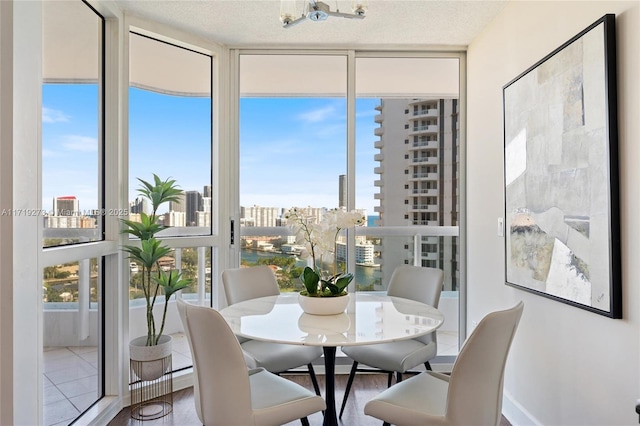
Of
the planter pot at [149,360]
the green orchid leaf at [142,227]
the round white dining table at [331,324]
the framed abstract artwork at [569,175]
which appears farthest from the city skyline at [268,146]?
the framed abstract artwork at [569,175]

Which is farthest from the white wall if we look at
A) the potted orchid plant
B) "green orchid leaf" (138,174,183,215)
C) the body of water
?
"green orchid leaf" (138,174,183,215)

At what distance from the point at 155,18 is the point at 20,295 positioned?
2.03 metres

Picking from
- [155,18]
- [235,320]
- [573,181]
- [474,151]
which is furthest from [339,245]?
[155,18]

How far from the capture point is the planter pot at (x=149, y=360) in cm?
251

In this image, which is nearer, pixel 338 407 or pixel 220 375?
pixel 220 375

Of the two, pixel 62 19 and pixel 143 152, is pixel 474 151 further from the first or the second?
pixel 62 19

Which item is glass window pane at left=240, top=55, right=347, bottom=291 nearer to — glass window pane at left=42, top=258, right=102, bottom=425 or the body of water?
the body of water

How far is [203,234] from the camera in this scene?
10.3 feet

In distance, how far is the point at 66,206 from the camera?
2.14m

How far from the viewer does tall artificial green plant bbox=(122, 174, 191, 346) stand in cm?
255

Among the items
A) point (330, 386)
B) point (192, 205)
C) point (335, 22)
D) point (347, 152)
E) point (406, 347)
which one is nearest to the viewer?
point (330, 386)

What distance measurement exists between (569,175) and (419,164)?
1531 mm

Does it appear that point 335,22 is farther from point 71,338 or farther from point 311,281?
point 71,338

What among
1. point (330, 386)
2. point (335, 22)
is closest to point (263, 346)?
point (330, 386)
